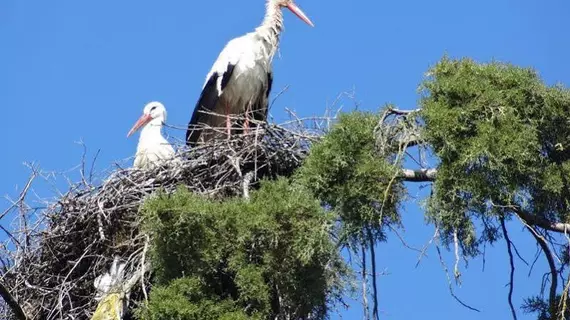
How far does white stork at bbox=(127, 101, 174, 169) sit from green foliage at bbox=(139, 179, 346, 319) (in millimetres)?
2277

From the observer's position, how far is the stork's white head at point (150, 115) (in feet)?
34.1

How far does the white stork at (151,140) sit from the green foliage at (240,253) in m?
2.28

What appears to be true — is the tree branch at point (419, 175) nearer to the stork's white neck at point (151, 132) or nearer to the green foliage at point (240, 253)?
the green foliage at point (240, 253)

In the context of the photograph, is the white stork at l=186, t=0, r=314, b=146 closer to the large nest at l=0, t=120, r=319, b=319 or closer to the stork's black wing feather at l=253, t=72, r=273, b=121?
the stork's black wing feather at l=253, t=72, r=273, b=121

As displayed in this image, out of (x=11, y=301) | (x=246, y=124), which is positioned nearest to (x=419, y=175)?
(x=11, y=301)

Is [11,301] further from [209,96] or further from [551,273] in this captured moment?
[209,96]

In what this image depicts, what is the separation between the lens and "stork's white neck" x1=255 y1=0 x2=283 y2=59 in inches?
390

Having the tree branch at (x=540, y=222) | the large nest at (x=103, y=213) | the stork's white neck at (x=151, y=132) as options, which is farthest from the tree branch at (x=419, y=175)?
the stork's white neck at (x=151, y=132)

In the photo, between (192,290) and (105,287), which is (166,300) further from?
(105,287)

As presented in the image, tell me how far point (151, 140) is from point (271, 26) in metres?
1.37

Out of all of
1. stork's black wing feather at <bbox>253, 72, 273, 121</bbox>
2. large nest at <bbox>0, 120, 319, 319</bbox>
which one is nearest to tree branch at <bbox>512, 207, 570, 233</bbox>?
large nest at <bbox>0, 120, 319, 319</bbox>

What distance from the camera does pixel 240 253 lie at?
587cm

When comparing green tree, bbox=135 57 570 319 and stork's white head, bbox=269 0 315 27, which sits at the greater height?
stork's white head, bbox=269 0 315 27

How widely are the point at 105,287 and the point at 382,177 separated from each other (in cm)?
223
